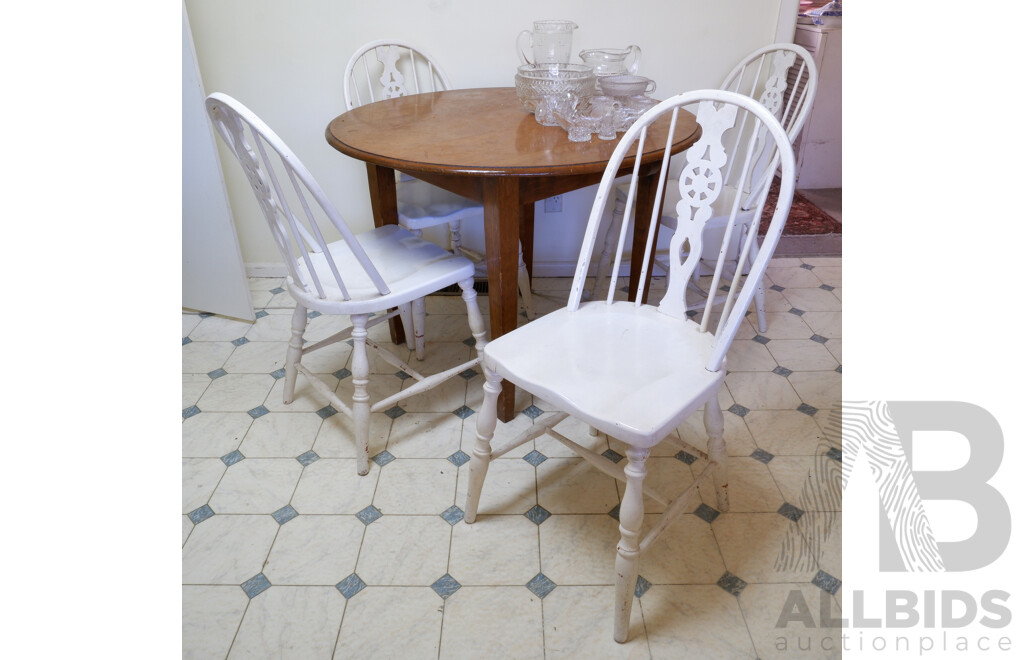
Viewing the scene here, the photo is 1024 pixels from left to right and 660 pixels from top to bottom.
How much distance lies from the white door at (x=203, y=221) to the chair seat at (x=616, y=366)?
1541mm

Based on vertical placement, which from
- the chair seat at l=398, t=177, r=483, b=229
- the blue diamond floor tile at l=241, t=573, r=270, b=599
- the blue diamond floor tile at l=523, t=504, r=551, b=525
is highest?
the chair seat at l=398, t=177, r=483, b=229

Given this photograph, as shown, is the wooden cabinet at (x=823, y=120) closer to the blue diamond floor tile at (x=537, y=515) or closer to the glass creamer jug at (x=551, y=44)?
the glass creamer jug at (x=551, y=44)

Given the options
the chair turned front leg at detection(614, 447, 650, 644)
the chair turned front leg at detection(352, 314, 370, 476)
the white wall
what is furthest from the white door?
the chair turned front leg at detection(614, 447, 650, 644)

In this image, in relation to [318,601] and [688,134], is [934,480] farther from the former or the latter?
[318,601]

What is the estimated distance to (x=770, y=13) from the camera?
2.58 metres

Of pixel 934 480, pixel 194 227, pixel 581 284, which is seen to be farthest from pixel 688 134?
pixel 194 227

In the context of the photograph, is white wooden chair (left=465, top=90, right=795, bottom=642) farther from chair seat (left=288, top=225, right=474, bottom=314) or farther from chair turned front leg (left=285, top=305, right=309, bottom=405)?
chair turned front leg (left=285, top=305, right=309, bottom=405)

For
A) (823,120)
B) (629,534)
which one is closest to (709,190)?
(629,534)

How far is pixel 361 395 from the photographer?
1843mm

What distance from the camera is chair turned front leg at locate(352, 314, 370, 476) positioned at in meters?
1.79

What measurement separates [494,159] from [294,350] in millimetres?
921

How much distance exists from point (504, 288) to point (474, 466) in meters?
0.51

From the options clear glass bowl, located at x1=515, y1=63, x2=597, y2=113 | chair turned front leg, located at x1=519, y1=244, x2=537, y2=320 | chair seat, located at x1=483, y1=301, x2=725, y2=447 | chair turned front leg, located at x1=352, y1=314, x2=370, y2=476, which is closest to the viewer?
chair seat, located at x1=483, y1=301, x2=725, y2=447

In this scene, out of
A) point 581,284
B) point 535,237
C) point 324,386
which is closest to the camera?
point 581,284
